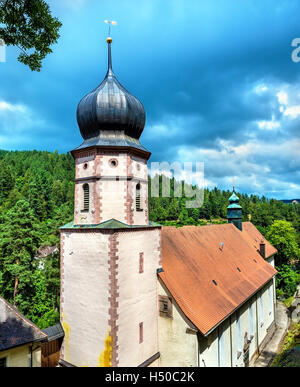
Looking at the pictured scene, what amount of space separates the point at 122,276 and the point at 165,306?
3.09 metres

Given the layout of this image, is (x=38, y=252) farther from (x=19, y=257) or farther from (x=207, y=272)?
(x=207, y=272)

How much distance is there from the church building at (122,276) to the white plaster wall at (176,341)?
1.6 inches

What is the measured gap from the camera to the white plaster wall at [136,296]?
10.9 meters

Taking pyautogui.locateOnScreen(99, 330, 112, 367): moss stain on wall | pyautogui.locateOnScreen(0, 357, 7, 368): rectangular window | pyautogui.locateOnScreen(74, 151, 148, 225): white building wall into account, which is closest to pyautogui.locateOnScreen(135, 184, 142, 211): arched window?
pyautogui.locateOnScreen(74, 151, 148, 225): white building wall

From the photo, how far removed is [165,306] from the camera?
12602 millimetres

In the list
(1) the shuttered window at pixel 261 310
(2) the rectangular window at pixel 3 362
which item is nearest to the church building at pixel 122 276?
(2) the rectangular window at pixel 3 362

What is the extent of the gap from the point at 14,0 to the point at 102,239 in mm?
8152

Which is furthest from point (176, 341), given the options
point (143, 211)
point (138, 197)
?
point (138, 197)

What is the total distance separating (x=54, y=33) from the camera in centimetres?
654

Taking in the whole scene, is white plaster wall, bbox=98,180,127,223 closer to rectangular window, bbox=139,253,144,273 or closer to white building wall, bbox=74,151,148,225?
white building wall, bbox=74,151,148,225

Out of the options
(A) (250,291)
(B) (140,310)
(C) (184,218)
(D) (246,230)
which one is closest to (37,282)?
(B) (140,310)

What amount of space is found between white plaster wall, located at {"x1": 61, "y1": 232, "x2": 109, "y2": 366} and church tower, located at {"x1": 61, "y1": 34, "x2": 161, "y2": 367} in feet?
0.12

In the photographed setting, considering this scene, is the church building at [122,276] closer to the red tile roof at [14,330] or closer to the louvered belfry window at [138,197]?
the louvered belfry window at [138,197]
